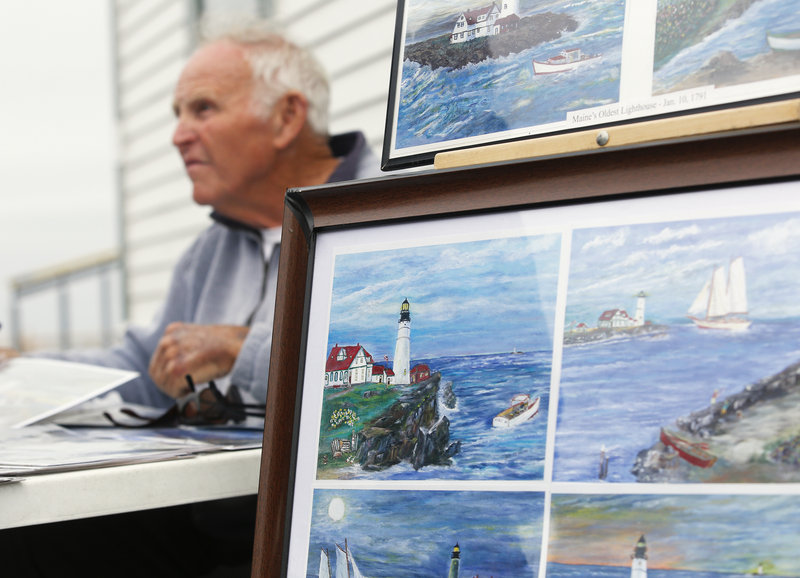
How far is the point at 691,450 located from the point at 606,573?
100 millimetres

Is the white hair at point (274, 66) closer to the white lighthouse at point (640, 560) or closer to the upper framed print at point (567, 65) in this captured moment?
the upper framed print at point (567, 65)

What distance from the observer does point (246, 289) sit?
143cm

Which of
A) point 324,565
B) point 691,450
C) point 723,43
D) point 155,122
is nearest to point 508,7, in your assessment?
point 723,43

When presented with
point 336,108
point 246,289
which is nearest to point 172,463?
point 246,289

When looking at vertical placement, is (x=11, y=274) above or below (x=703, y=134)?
above

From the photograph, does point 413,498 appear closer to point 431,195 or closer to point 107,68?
point 431,195

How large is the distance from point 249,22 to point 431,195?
103 centimetres

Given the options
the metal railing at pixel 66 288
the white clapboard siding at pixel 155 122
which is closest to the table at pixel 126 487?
the white clapboard siding at pixel 155 122

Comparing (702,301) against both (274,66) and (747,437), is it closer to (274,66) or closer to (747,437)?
(747,437)

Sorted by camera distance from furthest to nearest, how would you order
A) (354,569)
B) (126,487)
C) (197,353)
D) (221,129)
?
1. (221,129)
2. (197,353)
3. (126,487)
4. (354,569)

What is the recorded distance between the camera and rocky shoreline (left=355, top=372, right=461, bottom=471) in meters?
0.55

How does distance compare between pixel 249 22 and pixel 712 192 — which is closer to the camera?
pixel 712 192

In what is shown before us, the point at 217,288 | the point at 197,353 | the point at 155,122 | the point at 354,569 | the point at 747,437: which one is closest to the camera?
the point at 747,437

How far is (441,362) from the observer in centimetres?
56
